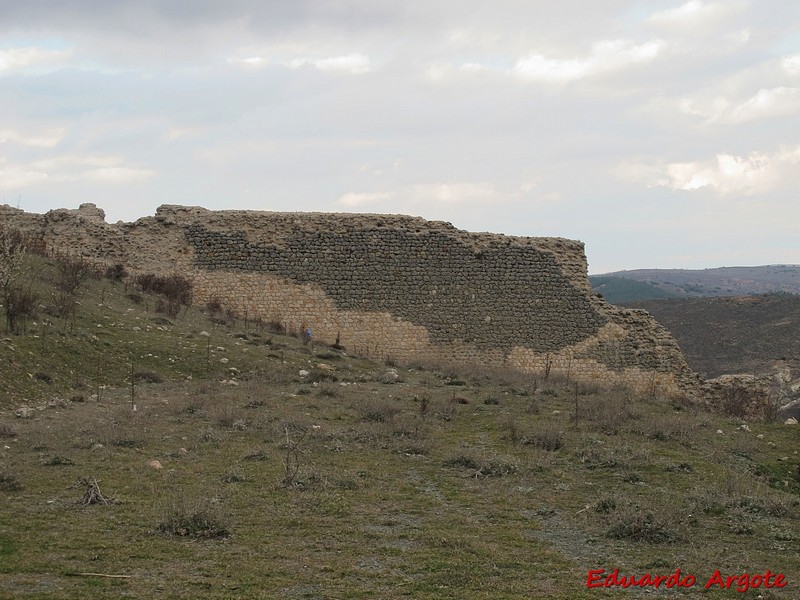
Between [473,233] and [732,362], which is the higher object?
[473,233]

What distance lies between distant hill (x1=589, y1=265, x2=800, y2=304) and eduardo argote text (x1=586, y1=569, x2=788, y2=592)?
6926cm

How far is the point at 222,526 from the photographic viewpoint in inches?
232

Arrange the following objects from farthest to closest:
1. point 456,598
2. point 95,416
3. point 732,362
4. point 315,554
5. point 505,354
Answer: point 732,362, point 505,354, point 95,416, point 315,554, point 456,598

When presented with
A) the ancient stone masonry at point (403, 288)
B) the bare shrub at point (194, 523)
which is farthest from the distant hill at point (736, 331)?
the bare shrub at point (194, 523)

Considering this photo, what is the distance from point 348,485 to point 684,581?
3.04 meters

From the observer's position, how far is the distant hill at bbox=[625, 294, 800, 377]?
110 feet

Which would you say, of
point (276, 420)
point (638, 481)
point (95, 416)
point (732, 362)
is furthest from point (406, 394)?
point (732, 362)

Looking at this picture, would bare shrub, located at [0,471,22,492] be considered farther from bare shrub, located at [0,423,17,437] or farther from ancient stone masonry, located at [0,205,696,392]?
ancient stone masonry, located at [0,205,696,392]

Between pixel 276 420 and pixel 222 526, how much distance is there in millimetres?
4298

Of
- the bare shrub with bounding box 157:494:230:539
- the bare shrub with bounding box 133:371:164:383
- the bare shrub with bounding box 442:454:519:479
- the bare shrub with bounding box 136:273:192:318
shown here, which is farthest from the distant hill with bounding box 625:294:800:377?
the bare shrub with bounding box 157:494:230:539

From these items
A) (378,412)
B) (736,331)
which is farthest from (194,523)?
(736,331)

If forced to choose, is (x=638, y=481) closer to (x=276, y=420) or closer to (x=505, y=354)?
(x=276, y=420)

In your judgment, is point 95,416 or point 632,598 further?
point 95,416

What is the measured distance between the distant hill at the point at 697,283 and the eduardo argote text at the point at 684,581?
69261 mm
